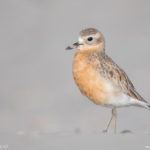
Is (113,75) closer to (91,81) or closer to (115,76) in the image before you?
(115,76)

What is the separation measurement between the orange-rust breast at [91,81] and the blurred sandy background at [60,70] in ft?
1.84

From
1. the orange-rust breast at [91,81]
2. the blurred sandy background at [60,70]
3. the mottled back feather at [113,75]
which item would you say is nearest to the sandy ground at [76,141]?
the blurred sandy background at [60,70]

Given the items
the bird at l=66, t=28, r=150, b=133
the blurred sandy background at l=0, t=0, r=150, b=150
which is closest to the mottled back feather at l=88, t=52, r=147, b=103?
the bird at l=66, t=28, r=150, b=133

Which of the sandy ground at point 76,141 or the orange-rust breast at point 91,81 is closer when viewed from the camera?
the sandy ground at point 76,141

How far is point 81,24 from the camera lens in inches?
874

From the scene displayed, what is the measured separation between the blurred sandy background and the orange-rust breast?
0.56m

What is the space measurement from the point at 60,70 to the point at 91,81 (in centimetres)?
630

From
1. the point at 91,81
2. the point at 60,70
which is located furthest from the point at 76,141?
the point at 60,70

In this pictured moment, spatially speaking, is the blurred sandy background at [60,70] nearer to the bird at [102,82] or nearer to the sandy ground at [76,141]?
the sandy ground at [76,141]

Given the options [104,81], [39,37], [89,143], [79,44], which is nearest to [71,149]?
[89,143]

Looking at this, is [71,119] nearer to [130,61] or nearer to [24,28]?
[130,61]

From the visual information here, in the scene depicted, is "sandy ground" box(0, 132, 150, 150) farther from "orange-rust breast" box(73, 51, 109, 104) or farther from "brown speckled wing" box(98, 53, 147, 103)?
"brown speckled wing" box(98, 53, 147, 103)

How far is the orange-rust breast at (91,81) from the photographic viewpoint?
1252 centimetres

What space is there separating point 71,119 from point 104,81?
10.6 ft
